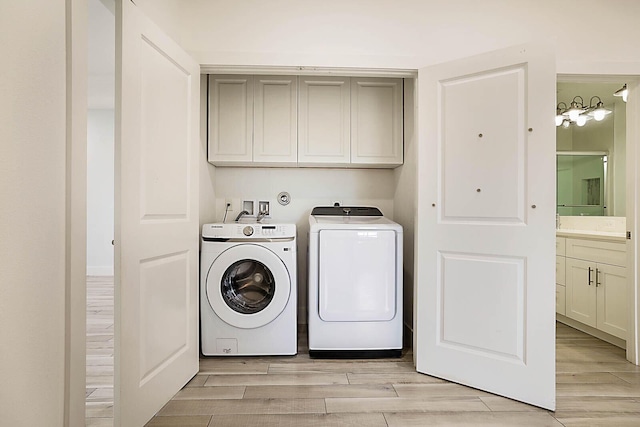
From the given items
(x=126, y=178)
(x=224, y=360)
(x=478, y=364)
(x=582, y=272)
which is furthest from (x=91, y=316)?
(x=582, y=272)

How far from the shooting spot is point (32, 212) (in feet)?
3.28

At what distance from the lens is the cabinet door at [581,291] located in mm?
2908

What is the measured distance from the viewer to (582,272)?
9.91ft

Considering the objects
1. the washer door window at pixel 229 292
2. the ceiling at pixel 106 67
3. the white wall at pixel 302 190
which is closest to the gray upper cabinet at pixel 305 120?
the white wall at pixel 302 190

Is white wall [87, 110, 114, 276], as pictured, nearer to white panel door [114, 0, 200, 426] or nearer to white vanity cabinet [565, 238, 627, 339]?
white panel door [114, 0, 200, 426]

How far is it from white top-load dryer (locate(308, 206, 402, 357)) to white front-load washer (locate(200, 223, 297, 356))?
0.57ft

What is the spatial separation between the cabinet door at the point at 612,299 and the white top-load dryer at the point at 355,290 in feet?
5.39

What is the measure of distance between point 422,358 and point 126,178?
1.91m

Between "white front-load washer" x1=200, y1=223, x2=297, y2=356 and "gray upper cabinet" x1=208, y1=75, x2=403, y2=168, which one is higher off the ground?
"gray upper cabinet" x1=208, y1=75, x2=403, y2=168

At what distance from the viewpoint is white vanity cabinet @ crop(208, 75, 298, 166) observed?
9.32 ft

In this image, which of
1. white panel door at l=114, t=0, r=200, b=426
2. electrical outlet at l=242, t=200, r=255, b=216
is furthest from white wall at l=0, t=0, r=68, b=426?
electrical outlet at l=242, t=200, r=255, b=216

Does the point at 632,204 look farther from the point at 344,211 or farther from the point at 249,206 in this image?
the point at 249,206

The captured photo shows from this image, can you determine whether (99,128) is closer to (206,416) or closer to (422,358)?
(206,416)

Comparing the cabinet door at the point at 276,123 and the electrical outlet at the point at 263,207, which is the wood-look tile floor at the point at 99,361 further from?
the cabinet door at the point at 276,123
